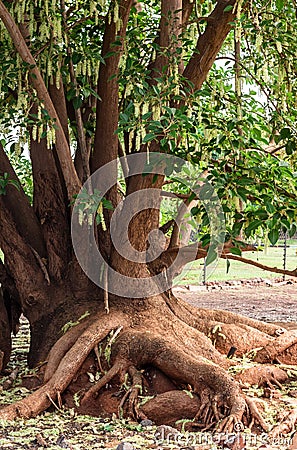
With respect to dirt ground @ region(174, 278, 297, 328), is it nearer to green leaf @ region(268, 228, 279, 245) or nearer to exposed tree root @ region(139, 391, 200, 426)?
exposed tree root @ region(139, 391, 200, 426)

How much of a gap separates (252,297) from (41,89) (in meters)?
7.77

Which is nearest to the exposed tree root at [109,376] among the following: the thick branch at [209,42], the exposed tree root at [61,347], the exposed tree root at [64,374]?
the exposed tree root at [64,374]

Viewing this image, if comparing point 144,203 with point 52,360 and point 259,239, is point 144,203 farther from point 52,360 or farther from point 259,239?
point 52,360

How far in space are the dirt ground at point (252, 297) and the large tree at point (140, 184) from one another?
10.7 ft

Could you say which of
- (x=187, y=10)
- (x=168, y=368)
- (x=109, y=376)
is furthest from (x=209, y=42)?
(x=109, y=376)

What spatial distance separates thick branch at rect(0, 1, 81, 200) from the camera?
13.8 ft

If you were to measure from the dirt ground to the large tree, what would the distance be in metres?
3.27

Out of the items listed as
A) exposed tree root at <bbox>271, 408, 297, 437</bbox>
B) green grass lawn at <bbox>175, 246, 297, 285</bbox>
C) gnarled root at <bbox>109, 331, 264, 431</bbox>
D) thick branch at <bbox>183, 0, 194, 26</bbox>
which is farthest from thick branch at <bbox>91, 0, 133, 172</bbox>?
green grass lawn at <bbox>175, 246, 297, 285</bbox>

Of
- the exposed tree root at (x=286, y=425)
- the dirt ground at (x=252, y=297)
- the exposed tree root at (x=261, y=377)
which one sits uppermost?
the exposed tree root at (x=261, y=377)

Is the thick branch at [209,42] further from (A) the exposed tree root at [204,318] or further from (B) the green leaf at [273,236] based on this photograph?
(A) the exposed tree root at [204,318]

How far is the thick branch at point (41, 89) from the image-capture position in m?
4.21

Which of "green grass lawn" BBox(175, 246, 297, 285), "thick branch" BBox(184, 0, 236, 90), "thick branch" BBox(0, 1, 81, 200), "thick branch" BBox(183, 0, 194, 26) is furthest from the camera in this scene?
"green grass lawn" BBox(175, 246, 297, 285)

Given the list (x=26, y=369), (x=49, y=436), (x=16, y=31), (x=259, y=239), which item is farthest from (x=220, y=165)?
(x=26, y=369)

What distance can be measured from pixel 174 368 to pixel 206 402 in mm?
379
